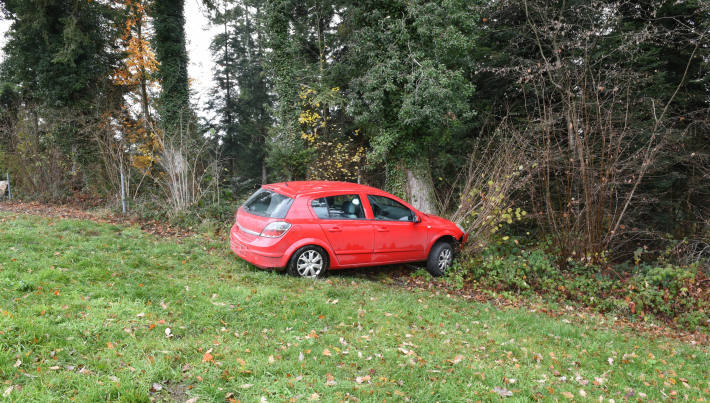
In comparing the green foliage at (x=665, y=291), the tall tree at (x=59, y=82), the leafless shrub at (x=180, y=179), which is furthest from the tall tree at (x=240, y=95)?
the green foliage at (x=665, y=291)

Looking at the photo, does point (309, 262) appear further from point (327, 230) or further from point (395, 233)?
point (395, 233)

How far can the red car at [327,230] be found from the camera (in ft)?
20.8

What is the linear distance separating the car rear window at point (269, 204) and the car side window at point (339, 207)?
0.47 meters

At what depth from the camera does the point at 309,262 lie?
656 cm

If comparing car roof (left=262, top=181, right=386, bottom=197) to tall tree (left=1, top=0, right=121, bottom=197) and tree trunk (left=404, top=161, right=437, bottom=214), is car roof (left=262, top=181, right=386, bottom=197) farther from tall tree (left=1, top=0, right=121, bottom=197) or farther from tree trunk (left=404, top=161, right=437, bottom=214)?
tall tree (left=1, top=0, right=121, bottom=197)

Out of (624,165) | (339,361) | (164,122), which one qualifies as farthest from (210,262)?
(164,122)

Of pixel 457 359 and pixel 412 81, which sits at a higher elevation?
pixel 412 81

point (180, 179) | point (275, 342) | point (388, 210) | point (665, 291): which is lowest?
point (665, 291)

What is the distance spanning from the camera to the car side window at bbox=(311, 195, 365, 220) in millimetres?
6648

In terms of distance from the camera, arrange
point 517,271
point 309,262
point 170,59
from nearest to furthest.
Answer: point 309,262 < point 517,271 < point 170,59

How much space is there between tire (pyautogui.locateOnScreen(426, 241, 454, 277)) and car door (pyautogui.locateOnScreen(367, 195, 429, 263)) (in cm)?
26

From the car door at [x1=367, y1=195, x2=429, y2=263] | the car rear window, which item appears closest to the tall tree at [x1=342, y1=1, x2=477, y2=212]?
the car door at [x1=367, y1=195, x2=429, y2=263]

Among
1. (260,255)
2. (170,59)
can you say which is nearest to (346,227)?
(260,255)

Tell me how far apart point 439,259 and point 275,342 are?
4659mm
